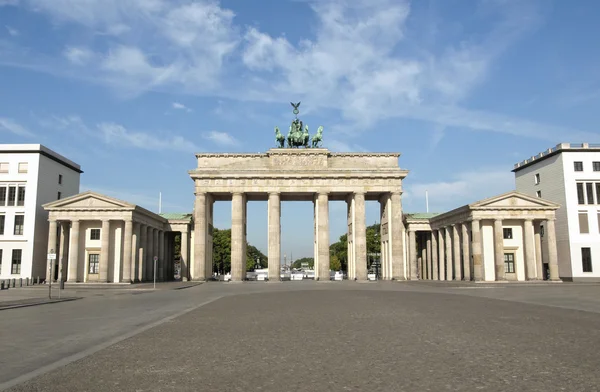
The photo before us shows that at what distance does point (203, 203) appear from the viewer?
70188 millimetres

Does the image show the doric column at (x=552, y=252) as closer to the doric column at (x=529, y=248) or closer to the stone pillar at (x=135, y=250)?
the doric column at (x=529, y=248)

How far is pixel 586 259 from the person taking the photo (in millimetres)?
63906

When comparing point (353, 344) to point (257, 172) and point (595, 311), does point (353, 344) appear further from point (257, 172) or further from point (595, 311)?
point (257, 172)

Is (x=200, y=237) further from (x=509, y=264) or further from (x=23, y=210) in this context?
(x=509, y=264)

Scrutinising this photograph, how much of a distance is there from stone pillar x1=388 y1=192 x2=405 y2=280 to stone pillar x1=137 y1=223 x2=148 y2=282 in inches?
1300

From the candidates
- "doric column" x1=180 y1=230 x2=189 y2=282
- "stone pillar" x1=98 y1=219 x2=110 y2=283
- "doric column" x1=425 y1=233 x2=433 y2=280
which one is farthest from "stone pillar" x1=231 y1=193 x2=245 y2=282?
"doric column" x1=425 y1=233 x2=433 y2=280

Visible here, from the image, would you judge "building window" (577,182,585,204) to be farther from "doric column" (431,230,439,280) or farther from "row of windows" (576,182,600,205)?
"doric column" (431,230,439,280)

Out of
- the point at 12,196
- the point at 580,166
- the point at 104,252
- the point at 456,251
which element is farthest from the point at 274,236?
the point at 580,166

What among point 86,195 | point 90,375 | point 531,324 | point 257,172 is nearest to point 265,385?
point 90,375

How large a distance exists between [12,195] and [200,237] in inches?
925

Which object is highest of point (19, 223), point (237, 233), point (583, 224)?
point (19, 223)

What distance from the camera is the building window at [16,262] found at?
61.3m

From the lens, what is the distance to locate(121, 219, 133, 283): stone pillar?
57625mm

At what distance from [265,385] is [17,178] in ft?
215
